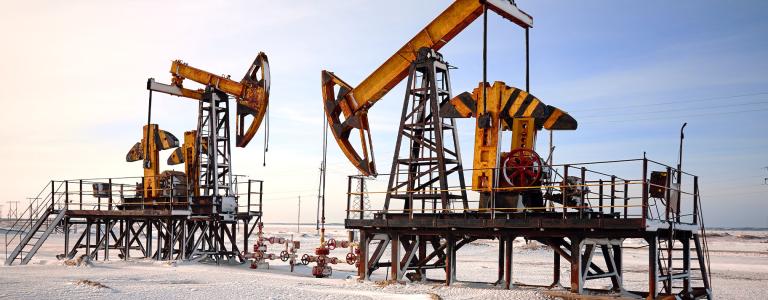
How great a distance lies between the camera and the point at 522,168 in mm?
14531

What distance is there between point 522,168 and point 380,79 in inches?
202

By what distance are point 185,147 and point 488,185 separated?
14.2 m

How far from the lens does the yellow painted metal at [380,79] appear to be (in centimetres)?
1677

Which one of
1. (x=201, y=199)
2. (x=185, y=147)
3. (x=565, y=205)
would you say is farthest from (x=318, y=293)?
(x=185, y=147)

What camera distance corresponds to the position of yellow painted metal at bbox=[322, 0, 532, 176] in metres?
16.8

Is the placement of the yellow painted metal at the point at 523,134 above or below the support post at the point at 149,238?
above

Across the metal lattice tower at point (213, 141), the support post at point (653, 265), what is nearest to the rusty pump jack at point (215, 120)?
the metal lattice tower at point (213, 141)

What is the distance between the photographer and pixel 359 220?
1702cm

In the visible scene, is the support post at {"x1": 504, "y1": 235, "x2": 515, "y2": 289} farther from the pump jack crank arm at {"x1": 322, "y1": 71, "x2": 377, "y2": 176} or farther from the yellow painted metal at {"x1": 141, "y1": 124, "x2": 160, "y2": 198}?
the yellow painted metal at {"x1": 141, "y1": 124, "x2": 160, "y2": 198}

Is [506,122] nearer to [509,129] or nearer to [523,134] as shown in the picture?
[509,129]

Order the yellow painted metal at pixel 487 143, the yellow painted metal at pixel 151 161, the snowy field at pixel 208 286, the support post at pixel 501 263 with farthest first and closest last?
1. the yellow painted metal at pixel 151 161
2. the support post at pixel 501 263
3. the yellow painted metal at pixel 487 143
4. the snowy field at pixel 208 286

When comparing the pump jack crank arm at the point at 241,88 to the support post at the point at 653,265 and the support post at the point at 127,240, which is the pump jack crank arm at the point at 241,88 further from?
the support post at the point at 653,265

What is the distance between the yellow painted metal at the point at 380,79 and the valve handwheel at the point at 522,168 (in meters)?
3.41

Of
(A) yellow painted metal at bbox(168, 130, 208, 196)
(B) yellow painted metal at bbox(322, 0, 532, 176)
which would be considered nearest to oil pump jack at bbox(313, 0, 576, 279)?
(B) yellow painted metal at bbox(322, 0, 532, 176)
